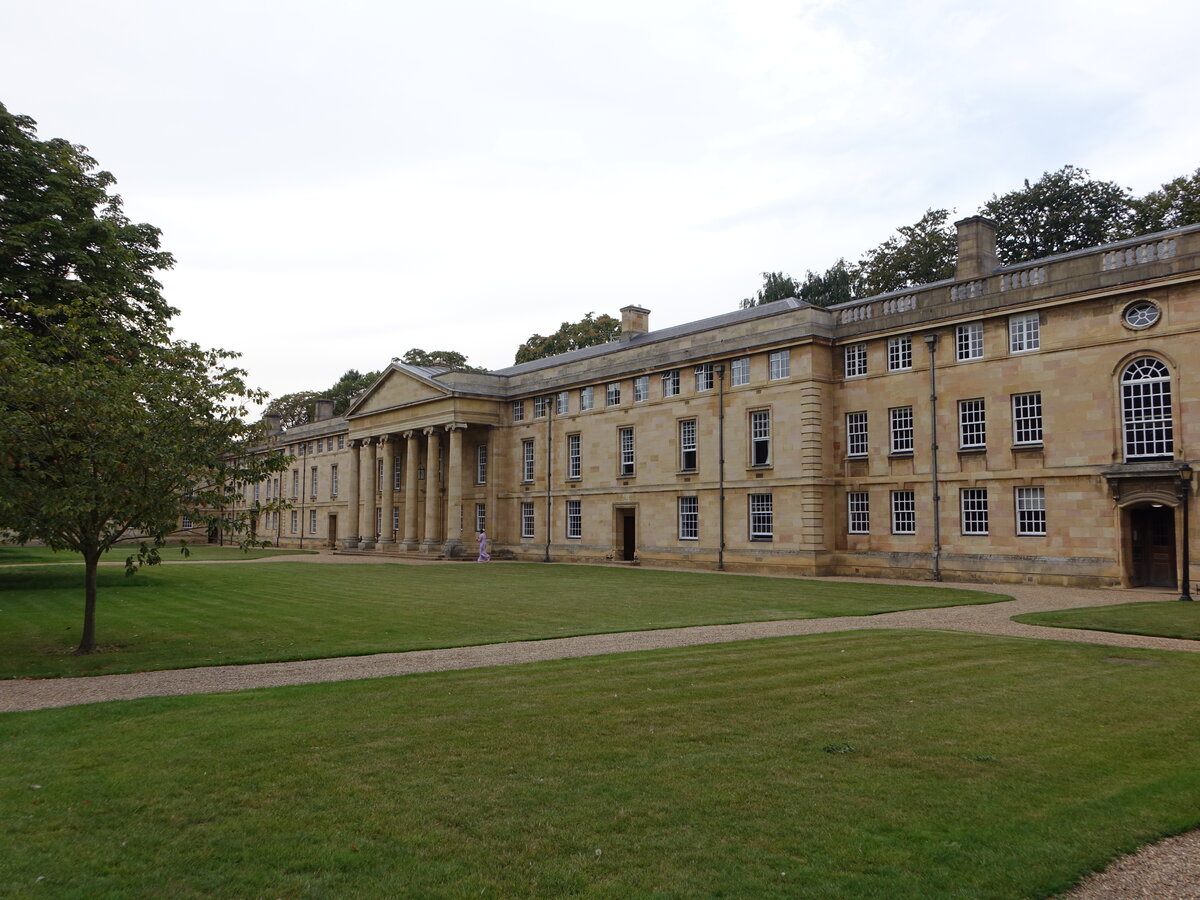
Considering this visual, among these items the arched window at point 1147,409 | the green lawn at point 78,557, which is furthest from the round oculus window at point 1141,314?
the green lawn at point 78,557

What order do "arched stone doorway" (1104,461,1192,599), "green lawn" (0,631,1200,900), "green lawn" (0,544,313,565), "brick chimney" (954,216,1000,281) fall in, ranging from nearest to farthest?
"green lawn" (0,631,1200,900) < "arched stone doorway" (1104,461,1192,599) < "brick chimney" (954,216,1000,281) < "green lawn" (0,544,313,565)

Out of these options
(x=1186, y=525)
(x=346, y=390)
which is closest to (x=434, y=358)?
(x=346, y=390)

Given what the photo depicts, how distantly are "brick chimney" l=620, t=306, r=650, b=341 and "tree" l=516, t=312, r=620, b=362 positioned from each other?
1730 cm

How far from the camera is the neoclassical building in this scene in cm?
2756

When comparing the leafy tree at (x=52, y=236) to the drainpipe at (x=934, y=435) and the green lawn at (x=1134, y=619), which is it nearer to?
the green lawn at (x=1134, y=619)

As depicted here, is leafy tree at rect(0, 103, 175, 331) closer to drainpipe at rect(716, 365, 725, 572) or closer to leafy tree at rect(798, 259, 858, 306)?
drainpipe at rect(716, 365, 725, 572)

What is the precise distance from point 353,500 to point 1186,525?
5325 cm

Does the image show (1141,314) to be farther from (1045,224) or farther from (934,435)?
(1045,224)

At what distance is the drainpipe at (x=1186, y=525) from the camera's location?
23625mm

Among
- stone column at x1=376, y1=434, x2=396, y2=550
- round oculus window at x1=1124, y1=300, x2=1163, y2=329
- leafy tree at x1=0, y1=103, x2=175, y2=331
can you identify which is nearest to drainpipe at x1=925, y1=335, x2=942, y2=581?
round oculus window at x1=1124, y1=300, x2=1163, y2=329

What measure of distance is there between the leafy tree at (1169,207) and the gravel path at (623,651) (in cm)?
2864

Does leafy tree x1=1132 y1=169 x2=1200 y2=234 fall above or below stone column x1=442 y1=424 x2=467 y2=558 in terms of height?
above

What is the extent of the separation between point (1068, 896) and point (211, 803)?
6265mm

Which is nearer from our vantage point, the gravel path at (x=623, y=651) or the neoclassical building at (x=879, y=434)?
the gravel path at (x=623, y=651)
